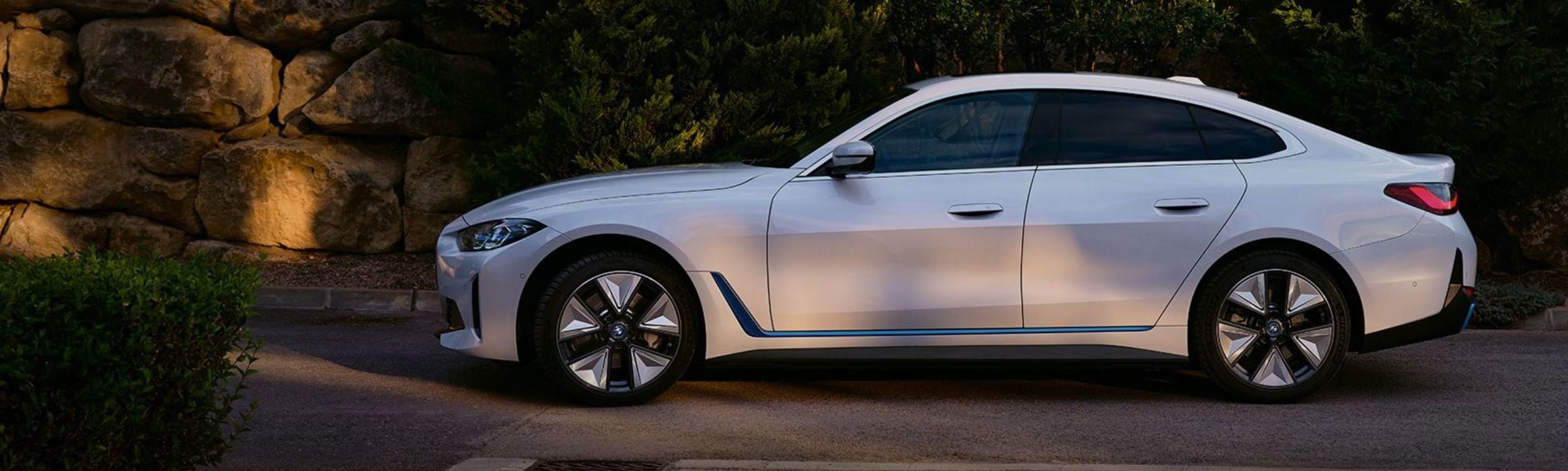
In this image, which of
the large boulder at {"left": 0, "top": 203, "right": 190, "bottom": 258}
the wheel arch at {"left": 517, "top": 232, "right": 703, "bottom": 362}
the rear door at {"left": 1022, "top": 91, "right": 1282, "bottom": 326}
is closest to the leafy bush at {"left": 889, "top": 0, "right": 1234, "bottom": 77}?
the rear door at {"left": 1022, "top": 91, "right": 1282, "bottom": 326}

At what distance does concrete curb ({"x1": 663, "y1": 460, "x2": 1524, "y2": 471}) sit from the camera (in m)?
5.68

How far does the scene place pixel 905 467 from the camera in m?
5.78

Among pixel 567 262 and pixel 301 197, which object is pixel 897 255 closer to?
pixel 567 262

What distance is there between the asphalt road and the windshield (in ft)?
3.53

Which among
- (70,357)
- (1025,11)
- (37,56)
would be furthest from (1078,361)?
(37,56)

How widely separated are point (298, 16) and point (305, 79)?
53 centimetres

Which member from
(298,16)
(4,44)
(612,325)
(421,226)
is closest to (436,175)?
(421,226)

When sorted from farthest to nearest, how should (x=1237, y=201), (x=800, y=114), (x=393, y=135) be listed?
(x=393, y=135)
(x=800, y=114)
(x=1237, y=201)

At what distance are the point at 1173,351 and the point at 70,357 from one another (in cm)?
462

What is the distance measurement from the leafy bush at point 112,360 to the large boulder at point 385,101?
870 cm

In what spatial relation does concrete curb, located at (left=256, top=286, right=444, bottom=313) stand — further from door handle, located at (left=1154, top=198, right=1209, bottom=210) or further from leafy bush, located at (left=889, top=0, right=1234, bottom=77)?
door handle, located at (left=1154, top=198, right=1209, bottom=210)

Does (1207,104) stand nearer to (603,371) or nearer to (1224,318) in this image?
(1224,318)

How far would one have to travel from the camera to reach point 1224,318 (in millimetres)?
7434

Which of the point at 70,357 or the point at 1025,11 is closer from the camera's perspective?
the point at 70,357
